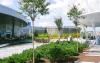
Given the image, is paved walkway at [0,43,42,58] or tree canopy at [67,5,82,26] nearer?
paved walkway at [0,43,42,58]

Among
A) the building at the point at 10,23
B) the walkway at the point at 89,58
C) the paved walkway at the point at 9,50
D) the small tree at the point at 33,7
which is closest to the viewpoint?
the small tree at the point at 33,7

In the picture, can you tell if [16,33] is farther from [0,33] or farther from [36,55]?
[36,55]

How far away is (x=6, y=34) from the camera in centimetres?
5834

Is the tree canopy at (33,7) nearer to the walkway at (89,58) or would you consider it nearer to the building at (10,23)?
the walkway at (89,58)

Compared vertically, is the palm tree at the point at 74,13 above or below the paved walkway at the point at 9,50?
above

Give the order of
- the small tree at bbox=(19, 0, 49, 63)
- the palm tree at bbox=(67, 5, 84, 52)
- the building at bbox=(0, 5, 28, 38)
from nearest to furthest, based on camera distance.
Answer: the small tree at bbox=(19, 0, 49, 63), the palm tree at bbox=(67, 5, 84, 52), the building at bbox=(0, 5, 28, 38)

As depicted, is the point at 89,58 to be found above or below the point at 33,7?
below

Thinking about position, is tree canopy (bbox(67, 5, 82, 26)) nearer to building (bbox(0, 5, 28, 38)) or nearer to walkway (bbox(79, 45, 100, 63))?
walkway (bbox(79, 45, 100, 63))

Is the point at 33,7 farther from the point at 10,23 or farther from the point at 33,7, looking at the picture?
the point at 10,23

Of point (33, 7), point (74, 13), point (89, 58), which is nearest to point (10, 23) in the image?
point (74, 13)

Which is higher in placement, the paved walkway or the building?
the building

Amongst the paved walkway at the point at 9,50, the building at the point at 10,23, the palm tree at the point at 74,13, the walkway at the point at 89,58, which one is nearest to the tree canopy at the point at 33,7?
the walkway at the point at 89,58

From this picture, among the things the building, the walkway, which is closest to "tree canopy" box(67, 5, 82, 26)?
the walkway

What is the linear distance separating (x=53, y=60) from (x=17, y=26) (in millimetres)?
51601
